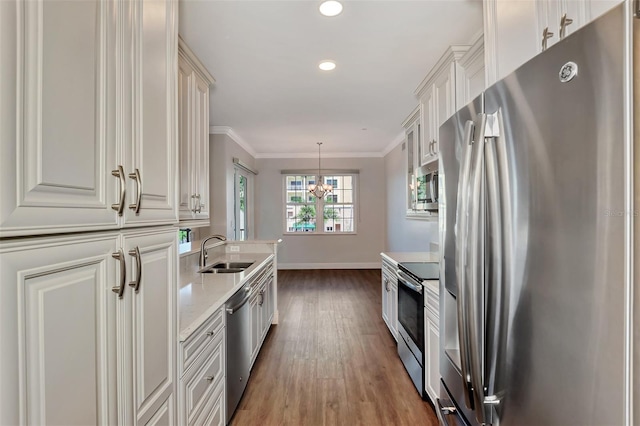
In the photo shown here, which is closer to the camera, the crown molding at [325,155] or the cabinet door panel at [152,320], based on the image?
the cabinet door panel at [152,320]

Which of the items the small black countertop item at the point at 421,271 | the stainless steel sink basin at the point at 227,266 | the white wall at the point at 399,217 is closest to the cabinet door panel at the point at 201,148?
the stainless steel sink basin at the point at 227,266

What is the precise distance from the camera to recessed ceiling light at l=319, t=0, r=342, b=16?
194 centimetres

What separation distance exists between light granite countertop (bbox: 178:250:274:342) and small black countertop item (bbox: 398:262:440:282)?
1.26 m

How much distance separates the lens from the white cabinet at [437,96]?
2.41 metres

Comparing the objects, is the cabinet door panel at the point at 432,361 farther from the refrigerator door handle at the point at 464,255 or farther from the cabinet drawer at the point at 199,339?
the cabinet drawer at the point at 199,339

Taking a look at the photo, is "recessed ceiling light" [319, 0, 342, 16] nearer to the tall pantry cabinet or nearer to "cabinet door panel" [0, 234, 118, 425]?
the tall pantry cabinet

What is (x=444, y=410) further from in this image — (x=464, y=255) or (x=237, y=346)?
(x=237, y=346)

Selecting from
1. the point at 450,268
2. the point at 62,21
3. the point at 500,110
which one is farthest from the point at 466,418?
the point at 62,21

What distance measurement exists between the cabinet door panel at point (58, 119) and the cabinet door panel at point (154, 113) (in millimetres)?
114

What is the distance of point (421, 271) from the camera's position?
2.46m

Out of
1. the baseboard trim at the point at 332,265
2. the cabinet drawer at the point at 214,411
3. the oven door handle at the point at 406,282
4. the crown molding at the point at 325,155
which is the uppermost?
the crown molding at the point at 325,155

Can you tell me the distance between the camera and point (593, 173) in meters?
0.63

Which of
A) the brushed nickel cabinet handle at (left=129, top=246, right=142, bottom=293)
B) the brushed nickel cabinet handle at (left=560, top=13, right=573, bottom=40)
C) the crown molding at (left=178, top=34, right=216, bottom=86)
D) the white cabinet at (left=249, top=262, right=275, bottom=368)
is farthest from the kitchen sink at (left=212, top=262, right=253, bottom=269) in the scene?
the brushed nickel cabinet handle at (left=560, top=13, right=573, bottom=40)

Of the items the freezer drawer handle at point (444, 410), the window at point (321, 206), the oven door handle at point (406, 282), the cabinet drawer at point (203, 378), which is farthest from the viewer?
the window at point (321, 206)
